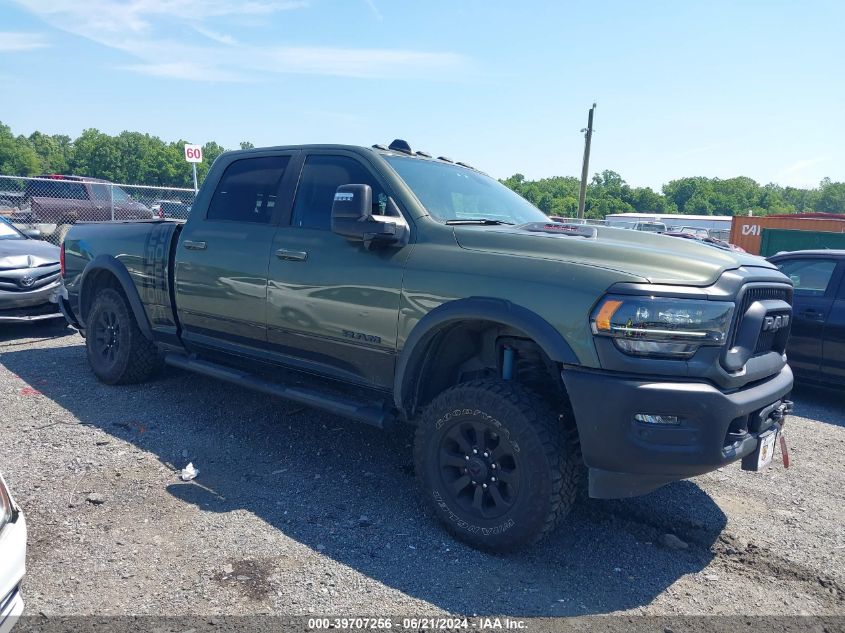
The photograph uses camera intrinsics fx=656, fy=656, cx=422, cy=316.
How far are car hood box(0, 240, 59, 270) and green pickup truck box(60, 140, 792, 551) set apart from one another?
144 inches

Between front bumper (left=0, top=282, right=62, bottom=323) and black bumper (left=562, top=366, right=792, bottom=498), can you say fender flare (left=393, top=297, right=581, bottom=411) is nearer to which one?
black bumper (left=562, top=366, right=792, bottom=498)

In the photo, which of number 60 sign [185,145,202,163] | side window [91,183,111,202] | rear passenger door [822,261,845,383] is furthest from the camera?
side window [91,183,111,202]

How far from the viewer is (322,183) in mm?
4289

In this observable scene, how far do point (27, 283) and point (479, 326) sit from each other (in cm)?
633

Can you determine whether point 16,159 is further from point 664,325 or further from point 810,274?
point 664,325

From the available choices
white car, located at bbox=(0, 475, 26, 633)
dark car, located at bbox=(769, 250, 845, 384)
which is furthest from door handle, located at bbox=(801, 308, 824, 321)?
white car, located at bbox=(0, 475, 26, 633)

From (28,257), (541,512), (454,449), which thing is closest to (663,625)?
(541,512)

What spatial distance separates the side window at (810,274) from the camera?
6.34 metres

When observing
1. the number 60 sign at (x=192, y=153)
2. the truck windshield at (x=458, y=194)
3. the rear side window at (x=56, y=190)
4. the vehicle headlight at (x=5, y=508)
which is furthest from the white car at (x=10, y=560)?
the rear side window at (x=56, y=190)

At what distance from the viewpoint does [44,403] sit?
5281 mm

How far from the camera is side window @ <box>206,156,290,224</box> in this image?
4.55 meters

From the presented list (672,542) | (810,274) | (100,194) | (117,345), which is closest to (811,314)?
(810,274)

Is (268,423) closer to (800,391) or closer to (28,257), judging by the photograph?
(28,257)

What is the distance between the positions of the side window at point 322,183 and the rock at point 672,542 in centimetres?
257
